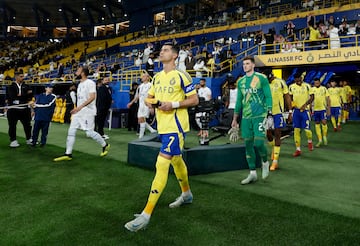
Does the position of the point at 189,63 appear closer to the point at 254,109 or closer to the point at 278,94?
the point at 278,94

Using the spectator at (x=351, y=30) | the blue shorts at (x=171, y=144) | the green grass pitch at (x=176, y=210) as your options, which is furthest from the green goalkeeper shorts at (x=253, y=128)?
the spectator at (x=351, y=30)

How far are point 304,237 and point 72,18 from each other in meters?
50.2

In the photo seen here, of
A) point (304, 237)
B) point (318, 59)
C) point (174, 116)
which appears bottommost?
point (304, 237)

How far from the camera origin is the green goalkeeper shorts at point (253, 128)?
18.0ft

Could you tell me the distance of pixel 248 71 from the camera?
5621 mm

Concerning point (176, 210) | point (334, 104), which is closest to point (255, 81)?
point (176, 210)

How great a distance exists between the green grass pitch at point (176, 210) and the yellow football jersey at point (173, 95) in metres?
1.03

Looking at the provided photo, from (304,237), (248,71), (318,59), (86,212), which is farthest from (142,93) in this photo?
(318,59)

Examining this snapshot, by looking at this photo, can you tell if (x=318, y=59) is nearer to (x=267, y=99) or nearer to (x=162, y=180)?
(x=267, y=99)

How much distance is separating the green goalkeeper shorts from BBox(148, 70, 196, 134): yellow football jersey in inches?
73.5

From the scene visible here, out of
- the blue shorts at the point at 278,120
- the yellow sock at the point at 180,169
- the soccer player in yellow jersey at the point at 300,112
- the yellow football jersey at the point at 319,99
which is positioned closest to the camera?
the yellow sock at the point at 180,169

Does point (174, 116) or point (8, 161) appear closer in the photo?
point (174, 116)

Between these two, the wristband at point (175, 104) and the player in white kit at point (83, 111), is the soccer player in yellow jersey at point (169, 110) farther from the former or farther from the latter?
the player in white kit at point (83, 111)

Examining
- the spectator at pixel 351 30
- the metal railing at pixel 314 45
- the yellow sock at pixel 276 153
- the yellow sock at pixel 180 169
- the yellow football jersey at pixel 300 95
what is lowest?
the yellow sock at pixel 276 153
